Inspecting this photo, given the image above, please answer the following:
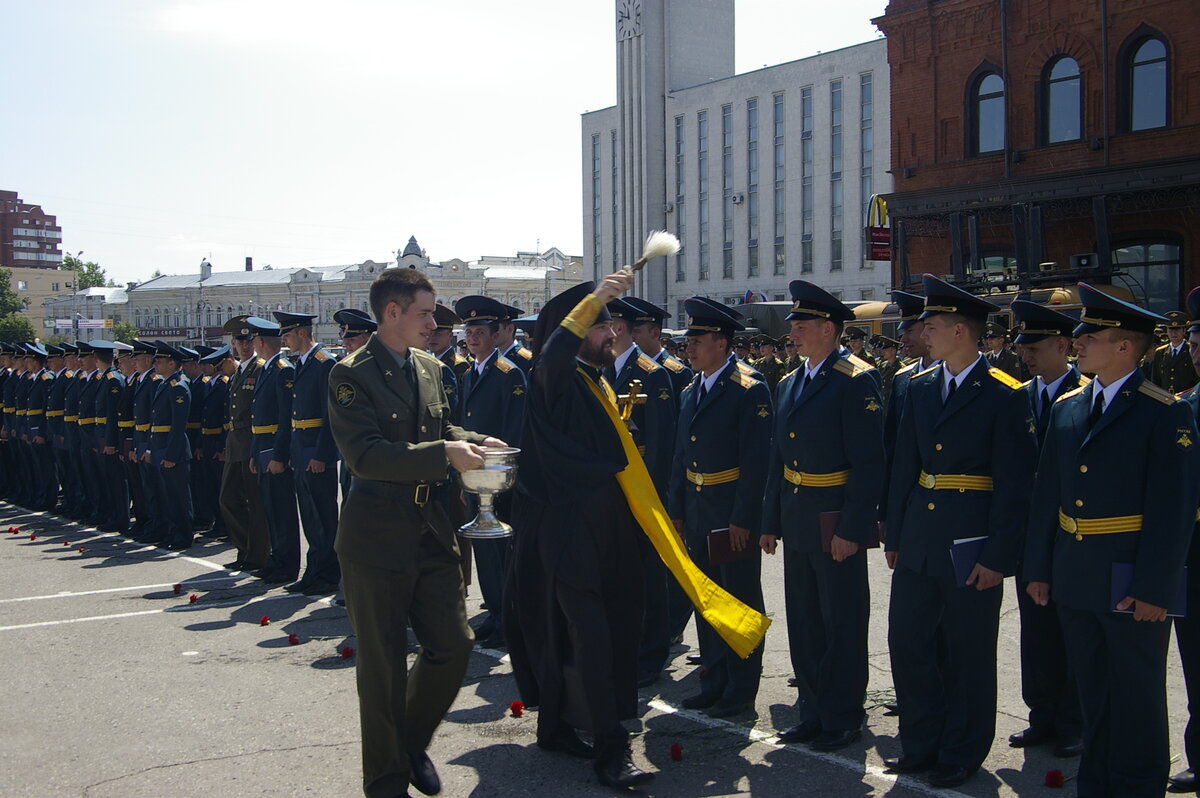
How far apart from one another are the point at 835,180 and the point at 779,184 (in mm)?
3502

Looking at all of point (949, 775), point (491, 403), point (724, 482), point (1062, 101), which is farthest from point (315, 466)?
point (1062, 101)

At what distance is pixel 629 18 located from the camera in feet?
190

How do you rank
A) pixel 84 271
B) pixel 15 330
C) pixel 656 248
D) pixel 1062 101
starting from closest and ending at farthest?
pixel 656 248 → pixel 1062 101 → pixel 15 330 → pixel 84 271

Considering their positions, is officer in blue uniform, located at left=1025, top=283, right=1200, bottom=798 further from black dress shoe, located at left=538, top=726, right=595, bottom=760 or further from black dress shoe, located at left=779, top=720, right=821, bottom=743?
black dress shoe, located at left=538, top=726, right=595, bottom=760

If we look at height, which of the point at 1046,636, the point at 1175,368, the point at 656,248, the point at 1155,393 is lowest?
the point at 1046,636

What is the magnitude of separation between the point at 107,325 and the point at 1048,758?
368ft

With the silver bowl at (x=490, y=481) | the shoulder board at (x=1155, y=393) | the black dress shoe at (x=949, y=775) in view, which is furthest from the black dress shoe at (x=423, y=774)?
the shoulder board at (x=1155, y=393)

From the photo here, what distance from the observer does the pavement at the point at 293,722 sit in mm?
5027

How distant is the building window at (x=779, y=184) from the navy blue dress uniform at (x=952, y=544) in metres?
49.1

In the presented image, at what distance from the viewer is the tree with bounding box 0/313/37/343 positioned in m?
93.4

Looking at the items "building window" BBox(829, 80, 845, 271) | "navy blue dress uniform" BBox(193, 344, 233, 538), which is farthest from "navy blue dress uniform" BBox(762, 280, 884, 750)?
"building window" BBox(829, 80, 845, 271)

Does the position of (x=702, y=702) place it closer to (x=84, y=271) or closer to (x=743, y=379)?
(x=743, y=379)

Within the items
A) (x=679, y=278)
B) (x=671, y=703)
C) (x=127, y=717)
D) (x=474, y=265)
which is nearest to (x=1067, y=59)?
(x=671, y=703)

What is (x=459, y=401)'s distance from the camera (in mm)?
8609
